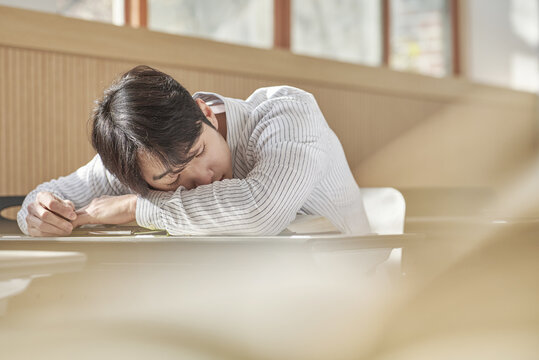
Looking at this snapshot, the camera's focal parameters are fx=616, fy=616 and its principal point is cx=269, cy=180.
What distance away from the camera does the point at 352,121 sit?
235 cm

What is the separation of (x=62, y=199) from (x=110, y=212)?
0.42 ft

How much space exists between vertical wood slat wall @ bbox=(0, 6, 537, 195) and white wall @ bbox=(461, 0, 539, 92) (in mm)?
358

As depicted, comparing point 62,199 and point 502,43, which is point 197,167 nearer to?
point 62,199

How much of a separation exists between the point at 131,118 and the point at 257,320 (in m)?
0.37

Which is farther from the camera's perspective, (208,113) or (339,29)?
(339,29)

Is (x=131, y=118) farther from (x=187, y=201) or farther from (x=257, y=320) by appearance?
(x=257, y=320)

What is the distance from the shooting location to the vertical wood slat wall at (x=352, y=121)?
1.58 m

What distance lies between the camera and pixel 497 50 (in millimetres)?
3609

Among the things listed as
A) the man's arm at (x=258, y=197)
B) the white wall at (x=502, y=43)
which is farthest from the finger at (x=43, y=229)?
the white wall at (x=502, y=43)

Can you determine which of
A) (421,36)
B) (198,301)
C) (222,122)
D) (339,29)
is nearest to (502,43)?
(421,36)

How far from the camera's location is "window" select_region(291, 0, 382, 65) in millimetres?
2877

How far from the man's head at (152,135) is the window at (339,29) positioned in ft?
6.76

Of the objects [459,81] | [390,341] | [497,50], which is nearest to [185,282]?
[390,341]

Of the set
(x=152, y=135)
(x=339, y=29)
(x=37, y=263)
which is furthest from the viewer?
(x=339, y=29)
